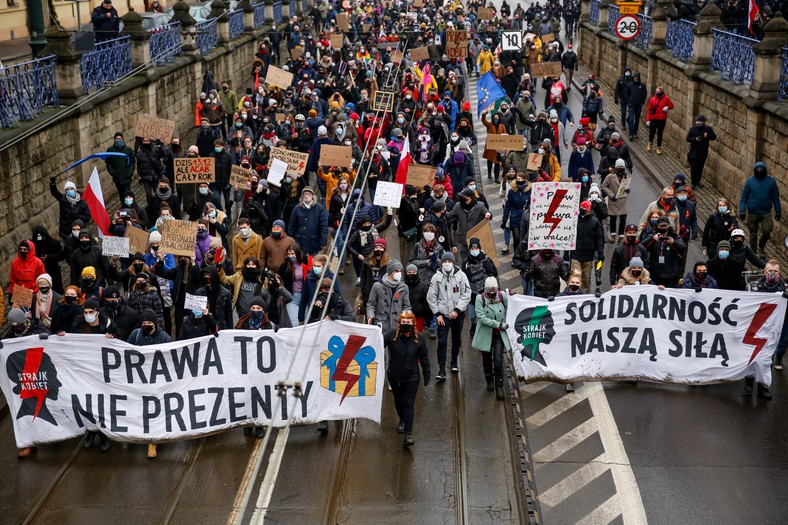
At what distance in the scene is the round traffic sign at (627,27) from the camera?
93.7 ft

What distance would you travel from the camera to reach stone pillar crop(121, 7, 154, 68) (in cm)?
2347

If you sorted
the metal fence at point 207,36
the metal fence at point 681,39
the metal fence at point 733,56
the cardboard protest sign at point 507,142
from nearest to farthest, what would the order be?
the cardboard protest sign at point 507,142, the metal fence at point 733,56, the metal fence at point 681,39, the metal fence at point 207,36

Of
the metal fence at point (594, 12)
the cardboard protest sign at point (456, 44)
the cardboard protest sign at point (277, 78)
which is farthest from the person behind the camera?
the metal fence at point (594, 12)

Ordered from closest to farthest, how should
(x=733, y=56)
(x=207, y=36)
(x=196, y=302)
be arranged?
(x=196, y=302) → (x=733, y=56) → (x=207, y=36)

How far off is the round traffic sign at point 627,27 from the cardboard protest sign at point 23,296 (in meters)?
19.9

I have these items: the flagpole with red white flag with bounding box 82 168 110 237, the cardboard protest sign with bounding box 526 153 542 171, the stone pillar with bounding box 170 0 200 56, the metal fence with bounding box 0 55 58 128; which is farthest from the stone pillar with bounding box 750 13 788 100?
the stone pillar with bounding box 170 0 200 56

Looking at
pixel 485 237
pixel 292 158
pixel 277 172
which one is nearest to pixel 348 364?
pixel 485 237

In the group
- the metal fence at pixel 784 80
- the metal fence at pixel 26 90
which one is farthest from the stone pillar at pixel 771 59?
the metal fence at pixel 26 90

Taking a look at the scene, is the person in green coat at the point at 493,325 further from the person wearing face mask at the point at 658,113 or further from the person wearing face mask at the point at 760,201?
the person wearing face mask at the point at 658,113

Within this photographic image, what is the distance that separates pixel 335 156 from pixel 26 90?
4.97m

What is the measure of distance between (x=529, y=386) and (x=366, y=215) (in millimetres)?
3912

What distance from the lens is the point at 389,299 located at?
12.3m

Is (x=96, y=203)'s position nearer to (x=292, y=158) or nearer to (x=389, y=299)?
(x=292, y=158)

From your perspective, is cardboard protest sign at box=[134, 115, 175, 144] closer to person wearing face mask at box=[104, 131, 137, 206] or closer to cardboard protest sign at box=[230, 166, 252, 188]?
person wearing face mask at box=[104, 131, 137, 206]
